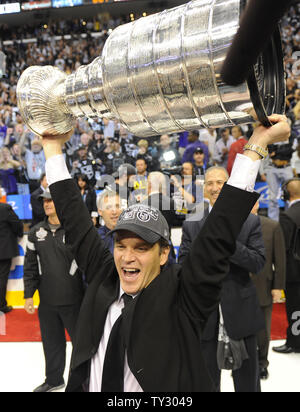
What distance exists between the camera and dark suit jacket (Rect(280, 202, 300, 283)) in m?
3.59

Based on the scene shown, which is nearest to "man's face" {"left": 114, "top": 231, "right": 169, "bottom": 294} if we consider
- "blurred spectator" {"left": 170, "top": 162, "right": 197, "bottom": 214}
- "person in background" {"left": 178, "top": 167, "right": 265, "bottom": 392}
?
"person in background" {"left": 178, "top": 167, "right": 265, "bottom": 392}

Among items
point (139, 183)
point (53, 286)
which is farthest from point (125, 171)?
point (53, 286)

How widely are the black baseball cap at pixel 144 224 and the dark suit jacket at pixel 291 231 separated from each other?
7.62 feet

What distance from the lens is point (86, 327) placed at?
1.33 m

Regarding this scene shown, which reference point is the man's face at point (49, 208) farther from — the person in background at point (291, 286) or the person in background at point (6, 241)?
the person in background at point (291, 286)

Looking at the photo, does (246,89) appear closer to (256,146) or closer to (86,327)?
(256,146)

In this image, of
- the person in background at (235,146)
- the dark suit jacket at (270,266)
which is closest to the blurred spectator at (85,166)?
the person in background at (235,146)

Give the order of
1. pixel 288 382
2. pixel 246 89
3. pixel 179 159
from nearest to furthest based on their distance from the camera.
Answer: pixel 246 89
pixel 288 382
pixel 179 159

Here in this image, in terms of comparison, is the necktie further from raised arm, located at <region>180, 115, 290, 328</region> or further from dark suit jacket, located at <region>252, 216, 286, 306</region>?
dark suit jacket, located at <region>252, 216, 286, 306</region>

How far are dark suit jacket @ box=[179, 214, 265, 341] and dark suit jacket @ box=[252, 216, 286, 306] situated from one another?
2.83ft

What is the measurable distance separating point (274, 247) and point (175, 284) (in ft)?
8.43

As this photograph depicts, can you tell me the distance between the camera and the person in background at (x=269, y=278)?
3.54 m

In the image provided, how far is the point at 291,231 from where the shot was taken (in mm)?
3703
